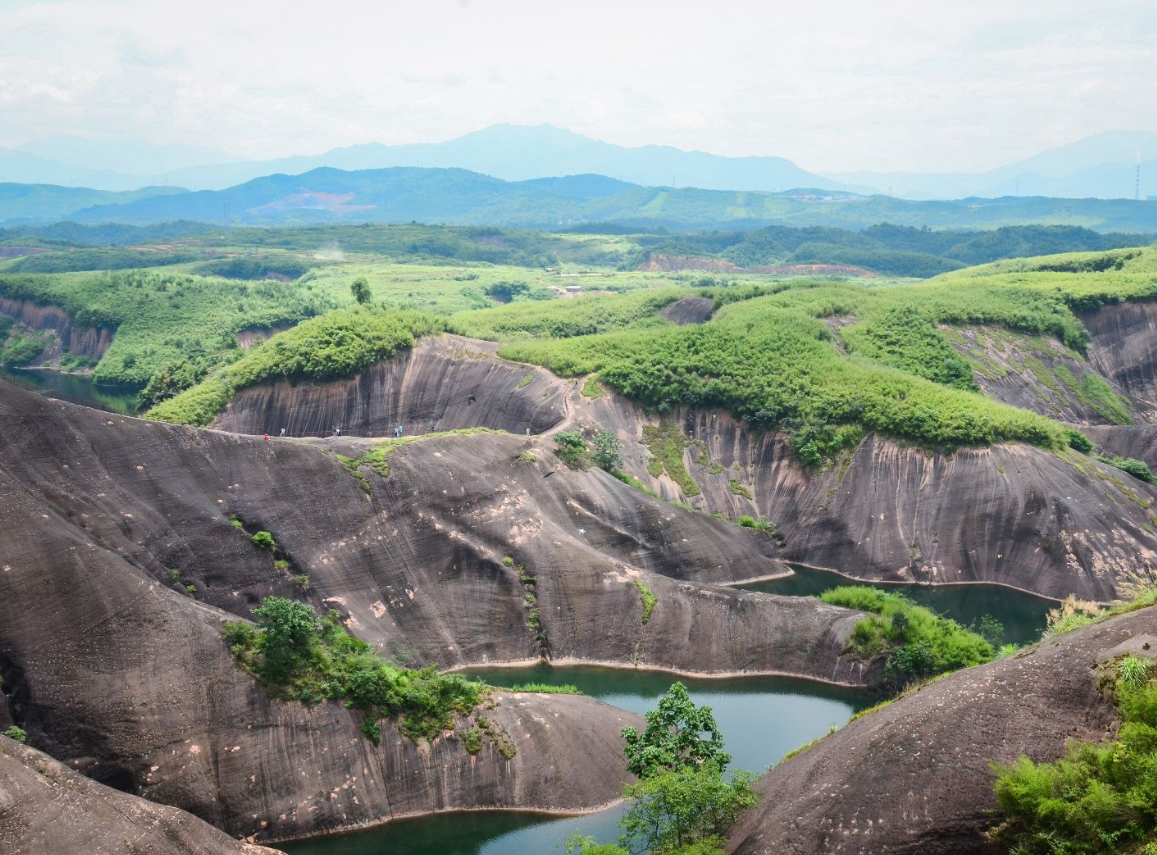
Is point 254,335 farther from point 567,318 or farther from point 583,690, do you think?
point 583,690

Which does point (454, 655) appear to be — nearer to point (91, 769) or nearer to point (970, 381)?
point (91, 769)

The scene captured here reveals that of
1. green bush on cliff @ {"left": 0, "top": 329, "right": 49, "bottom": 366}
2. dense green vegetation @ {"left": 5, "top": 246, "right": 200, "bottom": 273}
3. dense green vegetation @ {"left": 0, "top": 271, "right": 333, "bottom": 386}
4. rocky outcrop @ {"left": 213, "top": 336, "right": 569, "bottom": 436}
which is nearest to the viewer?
rocky outcrop @ {"left": 213, "top": 336, "right": 569, "bottom": 436}

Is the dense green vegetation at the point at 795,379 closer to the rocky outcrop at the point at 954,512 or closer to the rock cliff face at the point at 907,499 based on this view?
the rock cliff face at the point at 907,499

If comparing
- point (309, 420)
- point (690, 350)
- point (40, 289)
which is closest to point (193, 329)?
point (40, 289)

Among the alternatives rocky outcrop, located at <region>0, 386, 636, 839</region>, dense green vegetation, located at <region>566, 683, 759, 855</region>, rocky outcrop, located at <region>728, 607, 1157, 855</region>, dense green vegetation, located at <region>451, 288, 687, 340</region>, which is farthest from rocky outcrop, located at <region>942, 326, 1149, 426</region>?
dense green vegetation, located at <region>566, 683, 759, 855</region>

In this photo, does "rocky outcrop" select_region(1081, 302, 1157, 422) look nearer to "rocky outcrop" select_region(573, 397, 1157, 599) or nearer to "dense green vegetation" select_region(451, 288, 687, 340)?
"rocky outcrop" select_region(573, 397, 1157, 599)

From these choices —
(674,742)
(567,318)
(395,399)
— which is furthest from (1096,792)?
(567,318)
